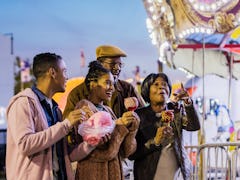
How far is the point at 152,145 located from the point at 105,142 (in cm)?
54

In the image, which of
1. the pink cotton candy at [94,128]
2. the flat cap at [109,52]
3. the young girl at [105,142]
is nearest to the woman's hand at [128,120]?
the young girl at [105,142]

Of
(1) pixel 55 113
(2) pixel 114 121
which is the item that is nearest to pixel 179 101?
(2) pixel 114 121

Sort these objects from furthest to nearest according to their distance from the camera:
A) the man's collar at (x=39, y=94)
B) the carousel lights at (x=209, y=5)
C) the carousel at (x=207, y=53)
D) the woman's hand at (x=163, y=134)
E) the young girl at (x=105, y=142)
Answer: the carousel lights at (x=209, y=5)
the carousel at (x=207, y=53)
the woman's hand at (x=163, y=134)
the young girl at (x=105, y=142)
the man's collar at (x=39, y=94)

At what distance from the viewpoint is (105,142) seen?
308cm

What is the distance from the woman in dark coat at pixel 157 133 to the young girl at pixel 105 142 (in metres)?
0.33

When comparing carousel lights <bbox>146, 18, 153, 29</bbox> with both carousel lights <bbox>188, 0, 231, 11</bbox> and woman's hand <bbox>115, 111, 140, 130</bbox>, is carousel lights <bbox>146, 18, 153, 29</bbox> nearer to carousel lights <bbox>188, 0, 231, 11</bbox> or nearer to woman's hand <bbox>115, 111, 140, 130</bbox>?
carousel lights <bbox>188, 0, 231, 11</bbox>

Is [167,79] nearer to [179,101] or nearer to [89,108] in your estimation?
[179,101]

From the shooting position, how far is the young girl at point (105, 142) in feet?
10.1

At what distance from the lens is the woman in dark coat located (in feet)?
11.6

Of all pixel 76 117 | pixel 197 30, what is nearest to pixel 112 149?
pixel 76 117

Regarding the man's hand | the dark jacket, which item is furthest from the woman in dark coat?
the man's hand

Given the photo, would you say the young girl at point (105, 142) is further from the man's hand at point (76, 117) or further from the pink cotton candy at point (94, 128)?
the man's hand at point (76, 117)

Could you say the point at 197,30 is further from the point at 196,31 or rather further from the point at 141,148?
the point at 141,148

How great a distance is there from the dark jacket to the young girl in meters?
0.33
